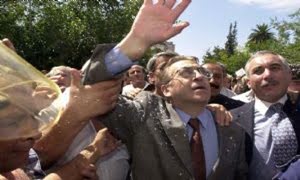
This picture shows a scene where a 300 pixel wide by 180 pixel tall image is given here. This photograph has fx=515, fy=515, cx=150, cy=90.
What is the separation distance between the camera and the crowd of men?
8.04ft

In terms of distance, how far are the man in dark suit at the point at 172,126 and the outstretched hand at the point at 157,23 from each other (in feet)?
0.04

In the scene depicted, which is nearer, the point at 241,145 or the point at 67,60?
the point at 241,145

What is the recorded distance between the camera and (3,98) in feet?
4.62

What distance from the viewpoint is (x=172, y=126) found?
3152mm

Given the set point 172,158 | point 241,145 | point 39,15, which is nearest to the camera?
point 172,158

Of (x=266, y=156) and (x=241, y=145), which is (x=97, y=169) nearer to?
(x=241, y=145)

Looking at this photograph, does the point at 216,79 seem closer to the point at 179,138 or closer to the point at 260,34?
the point at 179,138

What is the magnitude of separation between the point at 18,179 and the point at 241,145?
1.65 m

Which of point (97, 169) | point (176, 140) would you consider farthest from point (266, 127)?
point (97, 169)

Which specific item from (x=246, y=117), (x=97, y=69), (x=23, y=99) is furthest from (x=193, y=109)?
(x=23, y=99)

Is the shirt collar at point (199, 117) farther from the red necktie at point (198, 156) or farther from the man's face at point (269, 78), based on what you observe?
the man's face at point (269, 78)

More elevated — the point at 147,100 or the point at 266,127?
the point at 147,100

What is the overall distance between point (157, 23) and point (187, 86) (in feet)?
3.37

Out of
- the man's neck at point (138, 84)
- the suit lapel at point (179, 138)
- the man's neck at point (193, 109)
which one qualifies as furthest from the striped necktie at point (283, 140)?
the man's neck at point (138, 84)
